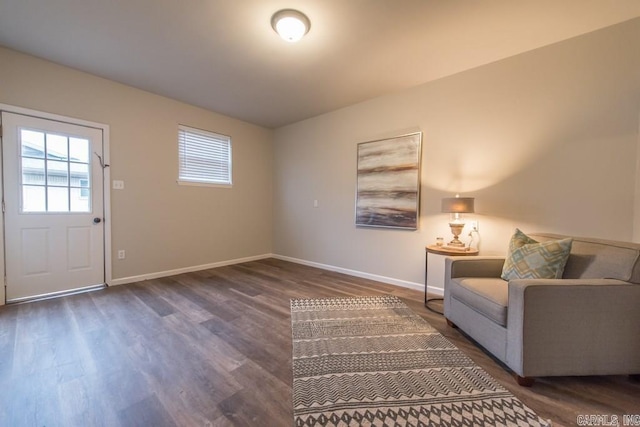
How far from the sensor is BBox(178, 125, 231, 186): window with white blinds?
3834mm

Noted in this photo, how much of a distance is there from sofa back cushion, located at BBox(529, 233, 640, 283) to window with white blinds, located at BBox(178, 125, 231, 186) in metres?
4.51

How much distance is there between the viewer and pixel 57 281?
9.28 ft

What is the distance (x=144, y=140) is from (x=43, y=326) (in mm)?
2412

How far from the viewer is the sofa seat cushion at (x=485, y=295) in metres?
1.61

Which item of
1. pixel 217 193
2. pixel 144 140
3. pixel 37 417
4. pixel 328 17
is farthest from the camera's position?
pixel 217 193

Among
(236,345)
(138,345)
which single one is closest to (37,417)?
(138,345)

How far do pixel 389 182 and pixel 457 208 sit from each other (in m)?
1.09

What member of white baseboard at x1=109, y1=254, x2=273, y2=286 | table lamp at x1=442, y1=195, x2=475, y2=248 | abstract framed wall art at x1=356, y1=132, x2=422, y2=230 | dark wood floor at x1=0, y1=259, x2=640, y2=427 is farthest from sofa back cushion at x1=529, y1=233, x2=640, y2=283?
white baseboard at x1=109, y1=254, x2=273, y2=286

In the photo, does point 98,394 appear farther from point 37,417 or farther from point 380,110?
→ point 380,110

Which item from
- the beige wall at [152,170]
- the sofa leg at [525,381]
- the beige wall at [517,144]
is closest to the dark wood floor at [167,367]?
the sofa leg at [525,381]

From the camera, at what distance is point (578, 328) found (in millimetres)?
1455

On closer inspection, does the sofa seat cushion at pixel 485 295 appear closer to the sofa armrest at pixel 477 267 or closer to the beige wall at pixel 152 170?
the sofa armrest at pixel 477 267

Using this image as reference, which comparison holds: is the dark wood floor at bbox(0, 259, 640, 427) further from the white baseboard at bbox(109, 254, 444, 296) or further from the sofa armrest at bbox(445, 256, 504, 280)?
the sofa armrest at bbox(445, 256, 504, 280)

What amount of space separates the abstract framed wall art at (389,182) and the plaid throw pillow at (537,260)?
A: 4.02ft
